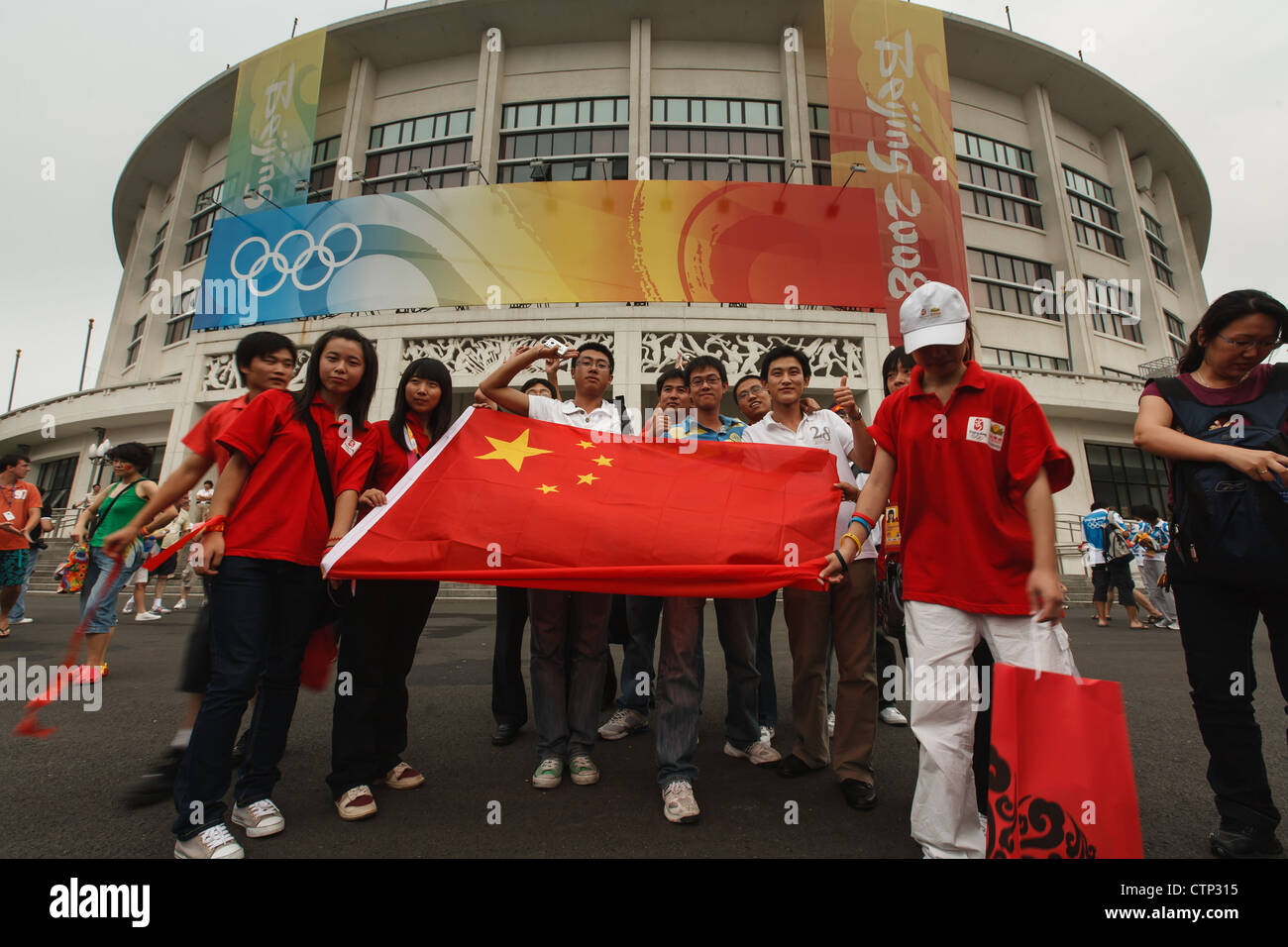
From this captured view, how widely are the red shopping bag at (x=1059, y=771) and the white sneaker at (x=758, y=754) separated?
62.2 inches

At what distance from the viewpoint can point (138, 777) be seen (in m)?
3.04

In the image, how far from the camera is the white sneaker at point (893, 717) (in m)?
4.09

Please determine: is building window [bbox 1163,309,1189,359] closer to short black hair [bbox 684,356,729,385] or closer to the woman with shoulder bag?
the woman with shoulder bag

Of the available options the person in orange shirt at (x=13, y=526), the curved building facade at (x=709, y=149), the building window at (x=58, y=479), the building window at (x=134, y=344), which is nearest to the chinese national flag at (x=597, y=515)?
the person in orange shirt at (x=13, y=526)

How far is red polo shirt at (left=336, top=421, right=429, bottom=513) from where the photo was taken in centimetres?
295

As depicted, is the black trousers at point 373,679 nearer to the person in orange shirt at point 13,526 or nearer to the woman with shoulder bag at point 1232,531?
the woman with shoulder bag at point 1232,531

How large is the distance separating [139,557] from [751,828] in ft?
25.5

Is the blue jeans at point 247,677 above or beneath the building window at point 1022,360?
beneath

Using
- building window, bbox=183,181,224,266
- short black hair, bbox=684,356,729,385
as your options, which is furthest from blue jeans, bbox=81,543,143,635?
building window, bbox=183,181,224,266

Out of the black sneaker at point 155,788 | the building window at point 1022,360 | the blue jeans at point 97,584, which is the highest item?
the building window at point 1022,360

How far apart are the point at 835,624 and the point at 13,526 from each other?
9.11 m

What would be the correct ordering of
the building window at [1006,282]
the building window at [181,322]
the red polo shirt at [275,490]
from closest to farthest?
the red polo shirt at [275,490] < the building window at [1006,282] < the building window at [181,322]

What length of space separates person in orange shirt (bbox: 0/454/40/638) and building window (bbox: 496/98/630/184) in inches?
751

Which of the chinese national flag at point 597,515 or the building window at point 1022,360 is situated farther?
the building window at point 1022,360
